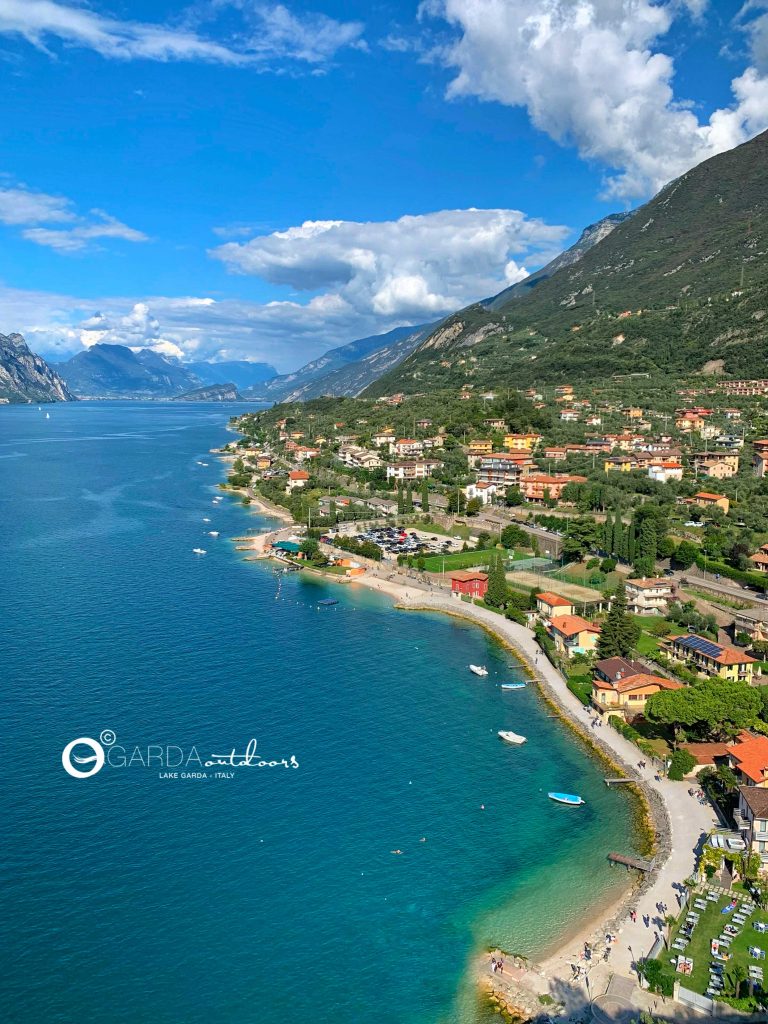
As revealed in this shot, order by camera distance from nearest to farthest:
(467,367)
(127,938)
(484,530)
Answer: (127,938) < (484,530) < (467,367)

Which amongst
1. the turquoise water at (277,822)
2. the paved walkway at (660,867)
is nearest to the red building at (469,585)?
the turquoise water at (277,822)

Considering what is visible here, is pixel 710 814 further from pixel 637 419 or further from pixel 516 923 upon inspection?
pixel 637 419

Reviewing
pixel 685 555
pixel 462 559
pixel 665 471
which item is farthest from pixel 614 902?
pixel 665 471

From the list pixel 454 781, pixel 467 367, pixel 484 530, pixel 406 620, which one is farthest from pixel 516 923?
pixel 467 367

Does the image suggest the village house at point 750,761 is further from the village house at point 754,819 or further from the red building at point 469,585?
the red building at point 469,585

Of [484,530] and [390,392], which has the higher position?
[390,392]
